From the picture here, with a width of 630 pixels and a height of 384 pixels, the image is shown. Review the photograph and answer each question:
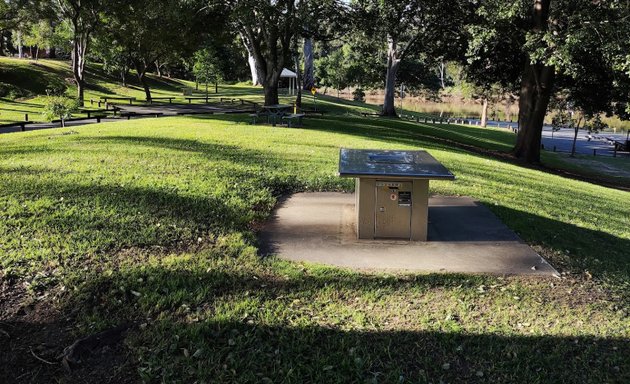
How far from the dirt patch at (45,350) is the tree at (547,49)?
14612mm

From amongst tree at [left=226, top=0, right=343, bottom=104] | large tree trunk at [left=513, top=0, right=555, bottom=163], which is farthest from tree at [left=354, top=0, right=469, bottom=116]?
large tree trunk at [left=513, top=0, right=555, bottom=163]

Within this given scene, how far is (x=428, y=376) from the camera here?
3660mm

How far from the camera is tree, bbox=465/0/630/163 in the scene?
14750mm

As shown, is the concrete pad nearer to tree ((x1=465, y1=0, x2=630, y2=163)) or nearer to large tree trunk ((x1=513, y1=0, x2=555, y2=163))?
tree ((x1=465, y1=0, x2=630, y2=163))

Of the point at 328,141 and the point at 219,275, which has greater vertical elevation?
the point at 328,141

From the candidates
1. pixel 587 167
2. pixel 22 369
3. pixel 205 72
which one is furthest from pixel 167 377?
pixel 205 72

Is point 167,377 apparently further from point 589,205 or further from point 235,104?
point 235,104

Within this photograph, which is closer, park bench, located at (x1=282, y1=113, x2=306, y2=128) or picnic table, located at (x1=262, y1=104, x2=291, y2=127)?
park bench, located at (x1=282, y1=113, x2=306, y2=128)

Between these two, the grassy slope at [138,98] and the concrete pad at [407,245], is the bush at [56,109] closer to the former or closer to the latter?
the grassy slope at [138,98]

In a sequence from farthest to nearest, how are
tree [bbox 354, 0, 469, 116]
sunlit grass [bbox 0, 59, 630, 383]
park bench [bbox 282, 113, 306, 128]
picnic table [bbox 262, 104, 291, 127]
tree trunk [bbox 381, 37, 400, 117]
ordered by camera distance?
tree trunk [bbox 381, 37, 400, 117] → tree [bbox 354, 0, 469, 116] → picnic table [bbox 262, 104, 291, 127] → park bench [bbox 282, 113, 306, 128] → sunlit grass [bbox 0, 59, 630, 383]

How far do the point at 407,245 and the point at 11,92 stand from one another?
36.7 m

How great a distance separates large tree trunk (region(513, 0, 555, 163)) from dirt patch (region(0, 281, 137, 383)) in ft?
59.5

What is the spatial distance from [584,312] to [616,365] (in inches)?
31.3

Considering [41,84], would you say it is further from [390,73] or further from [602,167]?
[602,167]
